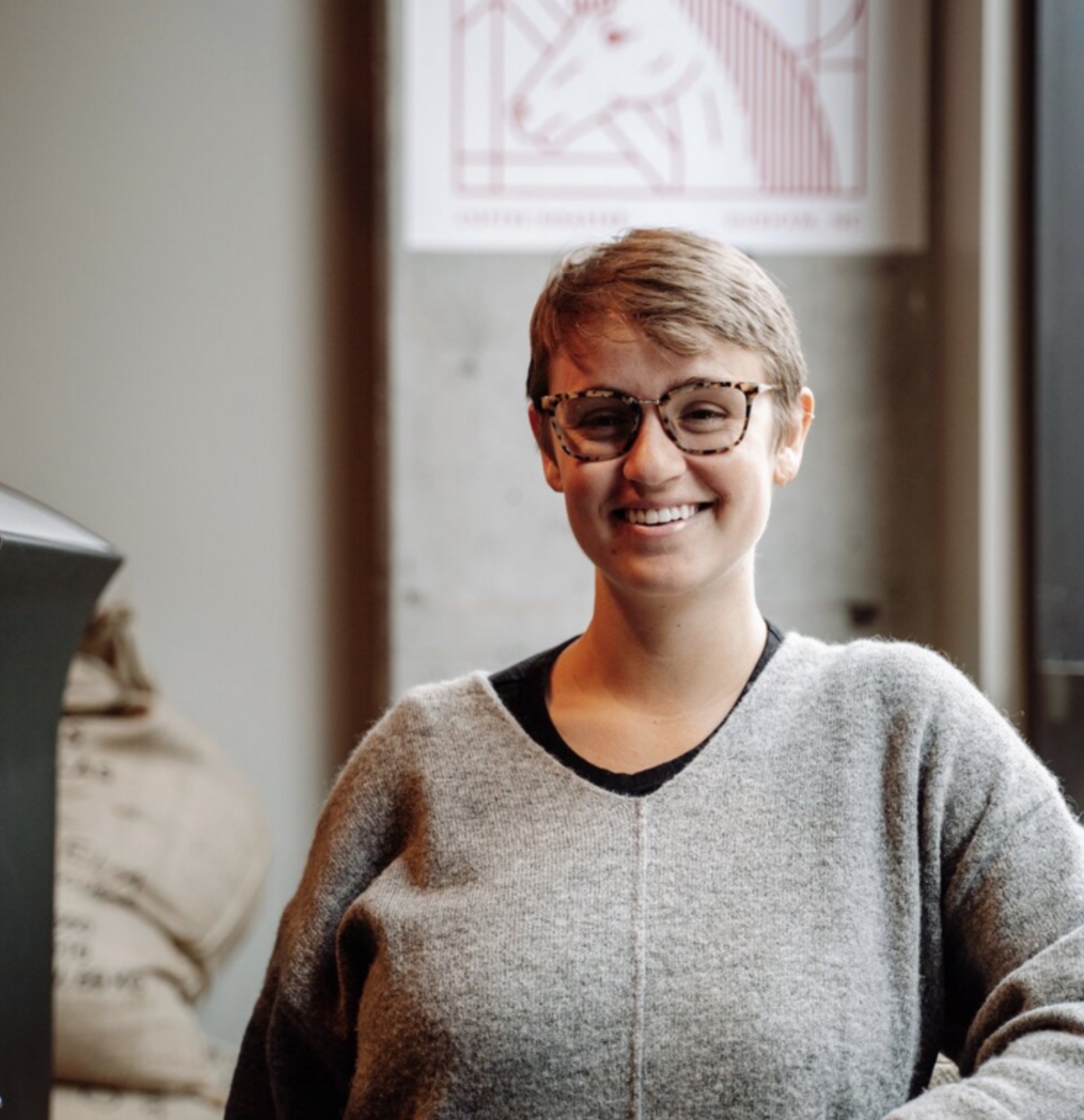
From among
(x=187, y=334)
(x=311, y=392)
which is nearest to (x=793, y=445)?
(x=311, y=392)

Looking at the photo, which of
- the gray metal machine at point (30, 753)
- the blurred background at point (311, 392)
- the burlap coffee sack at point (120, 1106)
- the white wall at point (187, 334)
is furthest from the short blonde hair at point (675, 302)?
the white wall at point (187, 334)

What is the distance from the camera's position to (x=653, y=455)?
3.53 feet

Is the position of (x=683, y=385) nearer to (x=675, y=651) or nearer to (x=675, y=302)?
(x=675, y=302)

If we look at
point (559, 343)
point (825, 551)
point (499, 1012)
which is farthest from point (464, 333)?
point (499, 1012)

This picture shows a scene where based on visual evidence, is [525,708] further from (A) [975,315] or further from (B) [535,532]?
(A) [975,315]

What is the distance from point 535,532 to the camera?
8.08 ft

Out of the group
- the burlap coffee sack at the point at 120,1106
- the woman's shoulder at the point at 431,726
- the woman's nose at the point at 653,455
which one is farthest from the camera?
the burlap coffee sack at the point at 120,1106

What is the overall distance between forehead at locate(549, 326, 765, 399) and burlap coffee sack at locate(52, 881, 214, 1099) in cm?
137

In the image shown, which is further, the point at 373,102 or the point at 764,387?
the point at 373,102

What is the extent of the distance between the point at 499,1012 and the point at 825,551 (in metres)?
1.56

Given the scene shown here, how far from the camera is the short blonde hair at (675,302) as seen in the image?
1091 millimetres

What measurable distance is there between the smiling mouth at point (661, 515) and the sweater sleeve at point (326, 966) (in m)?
0.28

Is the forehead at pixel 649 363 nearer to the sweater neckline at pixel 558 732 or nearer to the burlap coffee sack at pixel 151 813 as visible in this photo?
the sweater neckline at pixel 558 732

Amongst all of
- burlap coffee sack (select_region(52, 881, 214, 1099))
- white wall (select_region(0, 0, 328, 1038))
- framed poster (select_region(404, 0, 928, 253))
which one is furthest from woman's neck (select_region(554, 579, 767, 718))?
white wall (select_region(0, 0, 328, 1038))
